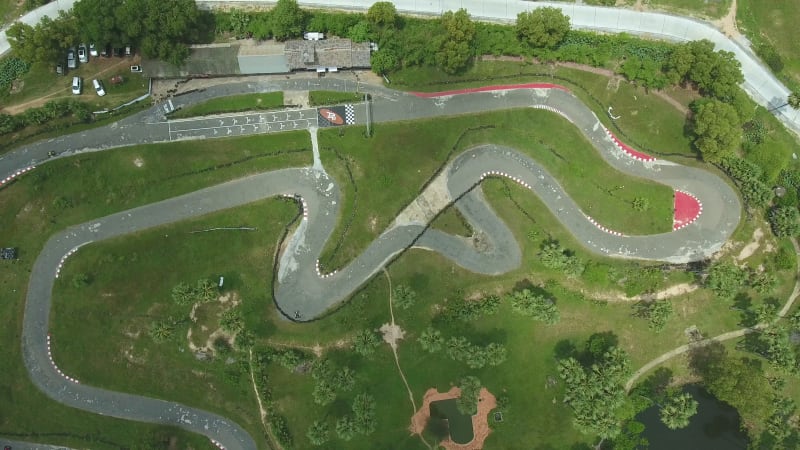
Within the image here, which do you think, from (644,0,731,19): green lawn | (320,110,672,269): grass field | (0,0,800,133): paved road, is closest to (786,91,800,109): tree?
(0,0,800,133): paved road

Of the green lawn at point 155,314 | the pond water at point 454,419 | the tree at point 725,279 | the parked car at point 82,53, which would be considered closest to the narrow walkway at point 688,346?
the tree at point 725,279

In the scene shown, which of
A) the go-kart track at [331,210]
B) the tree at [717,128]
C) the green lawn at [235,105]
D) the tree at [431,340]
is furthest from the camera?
the green lawn at [235,105]

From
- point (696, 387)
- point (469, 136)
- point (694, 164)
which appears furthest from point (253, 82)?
point (696, 387)

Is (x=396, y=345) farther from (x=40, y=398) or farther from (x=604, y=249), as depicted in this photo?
(x=40, y=398)

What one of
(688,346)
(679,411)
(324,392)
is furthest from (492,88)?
(679,411)

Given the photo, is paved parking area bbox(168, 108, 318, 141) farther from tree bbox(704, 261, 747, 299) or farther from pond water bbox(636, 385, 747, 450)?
pond water bbox(636, 385, 747, 450)

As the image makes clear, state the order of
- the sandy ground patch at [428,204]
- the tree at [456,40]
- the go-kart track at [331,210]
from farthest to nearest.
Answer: the sandy ground patch at [428,204] < the go-kart track at [331,210] < the tree at [456,40]

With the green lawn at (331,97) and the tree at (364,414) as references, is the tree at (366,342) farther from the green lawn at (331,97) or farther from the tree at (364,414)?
the green lawn at (331,97)
